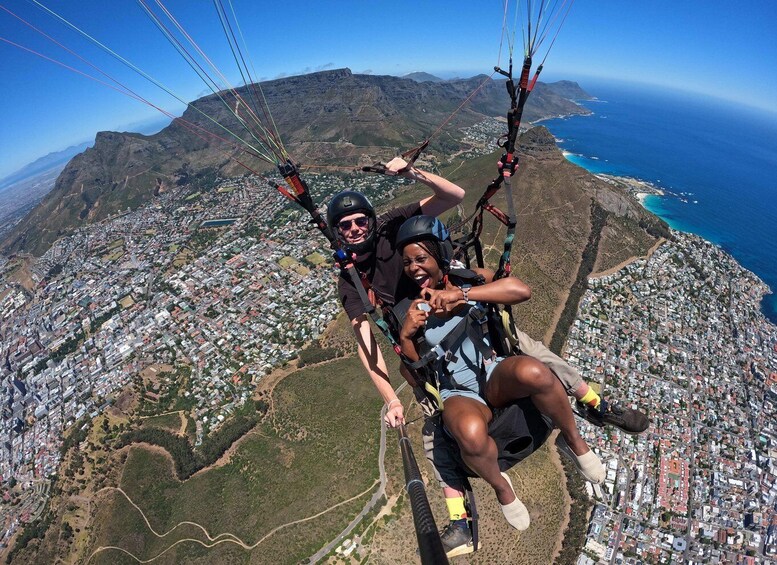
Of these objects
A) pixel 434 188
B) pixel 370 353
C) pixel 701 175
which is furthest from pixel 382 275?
pixel 701 175

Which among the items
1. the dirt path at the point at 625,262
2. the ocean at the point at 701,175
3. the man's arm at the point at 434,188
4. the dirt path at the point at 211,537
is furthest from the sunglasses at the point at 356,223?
the ocean at the point at 701,175

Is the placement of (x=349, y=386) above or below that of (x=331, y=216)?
below

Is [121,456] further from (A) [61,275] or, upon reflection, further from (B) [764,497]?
(A) [61,275]

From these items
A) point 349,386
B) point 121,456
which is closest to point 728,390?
point 349,386

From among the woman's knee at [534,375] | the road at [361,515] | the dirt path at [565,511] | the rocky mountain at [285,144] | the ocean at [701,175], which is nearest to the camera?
the woman's knee at [534,375]

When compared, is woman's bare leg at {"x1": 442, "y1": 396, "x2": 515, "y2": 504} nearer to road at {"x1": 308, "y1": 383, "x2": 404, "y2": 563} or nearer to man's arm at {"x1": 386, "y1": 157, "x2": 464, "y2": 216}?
man's arm at {"x1": 386, "y1": 157, "x2": 464, "y2": 216}

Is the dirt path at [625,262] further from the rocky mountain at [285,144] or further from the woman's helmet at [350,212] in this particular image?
→ the rocky mountain at [285,144]

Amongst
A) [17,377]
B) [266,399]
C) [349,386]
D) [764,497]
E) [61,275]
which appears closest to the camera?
[764,497]

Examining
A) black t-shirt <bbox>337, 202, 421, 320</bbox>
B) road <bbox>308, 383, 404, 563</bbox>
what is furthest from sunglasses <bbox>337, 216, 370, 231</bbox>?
road <bbox>308, 383, 404, 563</bbox>
